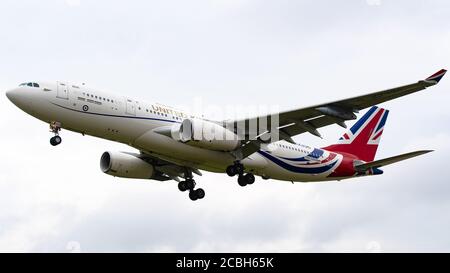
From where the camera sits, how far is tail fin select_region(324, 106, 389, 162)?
54431 mm

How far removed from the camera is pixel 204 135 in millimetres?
44062

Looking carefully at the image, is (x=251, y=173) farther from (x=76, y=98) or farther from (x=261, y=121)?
(x=76, y=98)

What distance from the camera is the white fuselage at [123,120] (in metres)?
42.2

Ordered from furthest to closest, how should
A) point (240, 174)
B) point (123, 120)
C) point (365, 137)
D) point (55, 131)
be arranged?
point (365, 137)
point (240, 174)
point (123, 120)
point (55, 131)

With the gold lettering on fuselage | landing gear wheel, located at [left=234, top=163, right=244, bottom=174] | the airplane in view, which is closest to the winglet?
the airplane

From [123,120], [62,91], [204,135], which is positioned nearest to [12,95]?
[62,91]

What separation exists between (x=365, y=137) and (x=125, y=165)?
53.5 ft

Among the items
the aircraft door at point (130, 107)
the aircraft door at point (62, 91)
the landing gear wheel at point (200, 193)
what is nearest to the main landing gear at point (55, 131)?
the aircraft door at point (62, 91)

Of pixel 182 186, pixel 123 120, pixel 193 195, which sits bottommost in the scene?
pixel 193 195

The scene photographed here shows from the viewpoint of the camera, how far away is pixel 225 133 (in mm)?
45219

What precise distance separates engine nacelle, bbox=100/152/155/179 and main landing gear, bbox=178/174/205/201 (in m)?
2.08

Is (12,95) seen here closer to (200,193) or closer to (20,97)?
(20,97)

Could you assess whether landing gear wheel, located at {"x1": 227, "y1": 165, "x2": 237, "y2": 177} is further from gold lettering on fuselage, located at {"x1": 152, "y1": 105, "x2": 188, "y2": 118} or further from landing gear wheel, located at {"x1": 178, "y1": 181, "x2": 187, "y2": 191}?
landing gear wheel, located at {"x1": 178, "y1": 181, "x2": 187, "y2": 191}

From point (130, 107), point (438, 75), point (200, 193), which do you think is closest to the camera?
point (438, 75)
